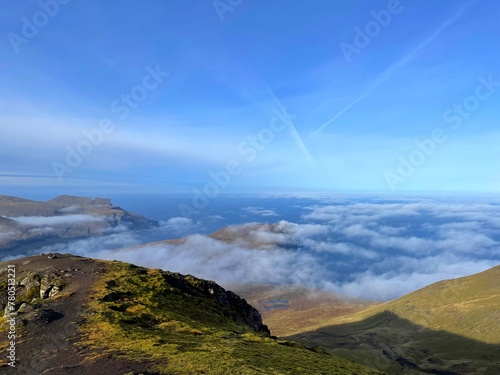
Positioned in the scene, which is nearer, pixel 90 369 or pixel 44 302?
pixel 90 369

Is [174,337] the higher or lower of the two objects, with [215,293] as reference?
higher

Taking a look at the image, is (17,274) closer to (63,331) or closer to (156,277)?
(156,277)

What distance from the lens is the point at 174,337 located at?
168 feet

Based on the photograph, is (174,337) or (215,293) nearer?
(174,337)

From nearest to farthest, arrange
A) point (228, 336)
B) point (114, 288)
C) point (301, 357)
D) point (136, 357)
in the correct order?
1. point (136, 357)
2. point (301, 357)
3. point (228, 336)
4. point (114, 288)

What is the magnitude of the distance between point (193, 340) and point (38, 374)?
21.4 meters

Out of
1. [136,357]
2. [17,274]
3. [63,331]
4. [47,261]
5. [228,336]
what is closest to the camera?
[136,357]

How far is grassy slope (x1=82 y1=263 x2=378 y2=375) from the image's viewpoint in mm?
40219

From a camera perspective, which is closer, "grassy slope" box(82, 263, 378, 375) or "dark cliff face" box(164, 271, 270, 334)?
"grassy slope" box(82, 263, 378, 375)

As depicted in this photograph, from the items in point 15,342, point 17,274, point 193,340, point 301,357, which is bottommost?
point 301,357

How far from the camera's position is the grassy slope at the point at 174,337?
40.2 meters

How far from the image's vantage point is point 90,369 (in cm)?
3744

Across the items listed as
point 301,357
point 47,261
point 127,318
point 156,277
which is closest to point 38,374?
point 127,318

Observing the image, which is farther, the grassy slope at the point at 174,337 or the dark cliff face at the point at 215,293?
the dark cliff face at the point at 215,293
